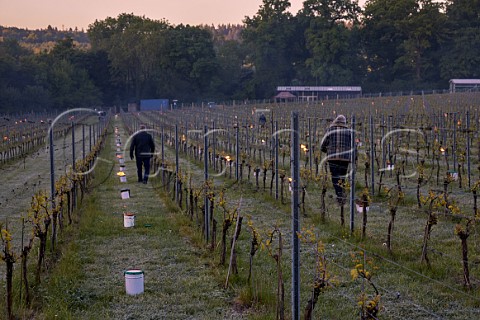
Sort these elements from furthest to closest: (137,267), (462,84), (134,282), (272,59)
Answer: (272,59) → (462,84) → (137,267) → (134,282)

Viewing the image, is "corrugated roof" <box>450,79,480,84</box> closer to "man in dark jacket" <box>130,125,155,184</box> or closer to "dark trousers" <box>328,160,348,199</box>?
"man in dark jacket" <box>130,125,155,184</box>

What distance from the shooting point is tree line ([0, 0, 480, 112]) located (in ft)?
198

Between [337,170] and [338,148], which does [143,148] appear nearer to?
[337,170]

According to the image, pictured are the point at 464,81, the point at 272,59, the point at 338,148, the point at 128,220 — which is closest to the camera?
the point at 128,220

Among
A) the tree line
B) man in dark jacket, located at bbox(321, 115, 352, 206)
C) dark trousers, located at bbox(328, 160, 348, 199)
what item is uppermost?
the tree line

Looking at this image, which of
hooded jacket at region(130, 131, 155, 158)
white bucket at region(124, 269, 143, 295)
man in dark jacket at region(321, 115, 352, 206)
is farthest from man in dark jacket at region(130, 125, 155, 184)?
white bucket at region(124, 269, 143, 295)

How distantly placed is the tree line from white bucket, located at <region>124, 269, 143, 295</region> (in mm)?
51343

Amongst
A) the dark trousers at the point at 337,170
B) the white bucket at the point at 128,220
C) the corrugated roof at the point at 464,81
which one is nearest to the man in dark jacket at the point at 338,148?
the dark trousers at the point at 337,170

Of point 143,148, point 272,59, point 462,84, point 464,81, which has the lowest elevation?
point 143,148

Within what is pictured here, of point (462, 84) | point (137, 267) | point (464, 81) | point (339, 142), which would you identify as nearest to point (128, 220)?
point (137, 267)

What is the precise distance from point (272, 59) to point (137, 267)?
2512 inches

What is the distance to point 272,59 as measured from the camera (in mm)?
70062

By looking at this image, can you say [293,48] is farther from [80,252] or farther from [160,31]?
Result: [80,252]

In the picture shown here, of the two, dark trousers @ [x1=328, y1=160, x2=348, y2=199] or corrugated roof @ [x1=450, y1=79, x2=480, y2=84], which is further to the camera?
corrugated roof @ [x1=450, y1=79, x2=480, y2=84]
